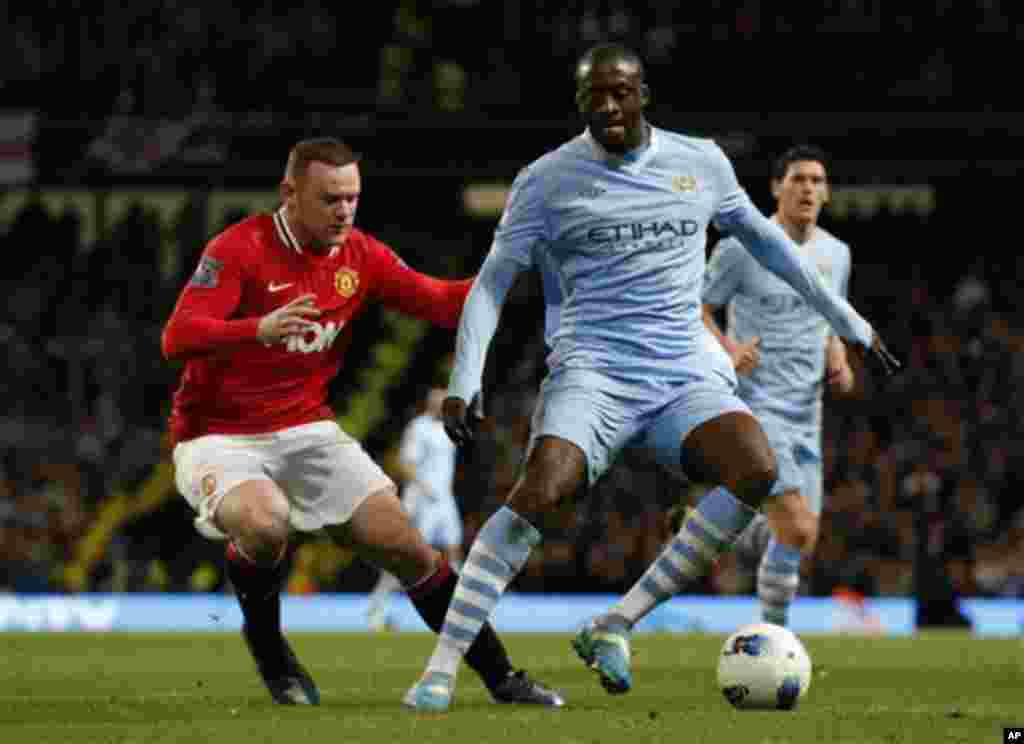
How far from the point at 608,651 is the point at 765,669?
1.85 ft

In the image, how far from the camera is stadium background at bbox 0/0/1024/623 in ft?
77.9

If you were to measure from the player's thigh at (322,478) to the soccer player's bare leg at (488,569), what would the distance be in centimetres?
80

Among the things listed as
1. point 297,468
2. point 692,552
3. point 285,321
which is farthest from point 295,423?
point 692,552

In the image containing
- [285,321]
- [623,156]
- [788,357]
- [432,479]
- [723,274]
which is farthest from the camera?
[432,479]

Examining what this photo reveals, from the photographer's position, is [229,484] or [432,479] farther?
[432,479]

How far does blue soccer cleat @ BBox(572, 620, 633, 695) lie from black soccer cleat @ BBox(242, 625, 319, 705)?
3.83 ft

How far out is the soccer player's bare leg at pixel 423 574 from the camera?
7.88 metres

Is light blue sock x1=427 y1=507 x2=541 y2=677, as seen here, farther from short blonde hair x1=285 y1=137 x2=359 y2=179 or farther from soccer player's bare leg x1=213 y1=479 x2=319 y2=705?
short blonde hair x1=285 y1=137 x2=359 y2=179

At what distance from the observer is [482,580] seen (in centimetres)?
731

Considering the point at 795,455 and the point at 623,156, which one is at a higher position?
the point at 623,156

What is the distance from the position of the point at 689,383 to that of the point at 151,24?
20.7 m

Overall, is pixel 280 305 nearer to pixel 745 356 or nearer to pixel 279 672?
pixel 279 672

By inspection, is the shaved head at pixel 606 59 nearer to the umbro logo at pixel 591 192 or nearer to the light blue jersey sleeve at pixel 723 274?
the umbro logo at pixel 591 192

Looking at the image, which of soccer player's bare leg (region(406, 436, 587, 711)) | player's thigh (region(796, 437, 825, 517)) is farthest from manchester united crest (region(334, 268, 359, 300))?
player's thigh (region(796, 437, 825, 517))
